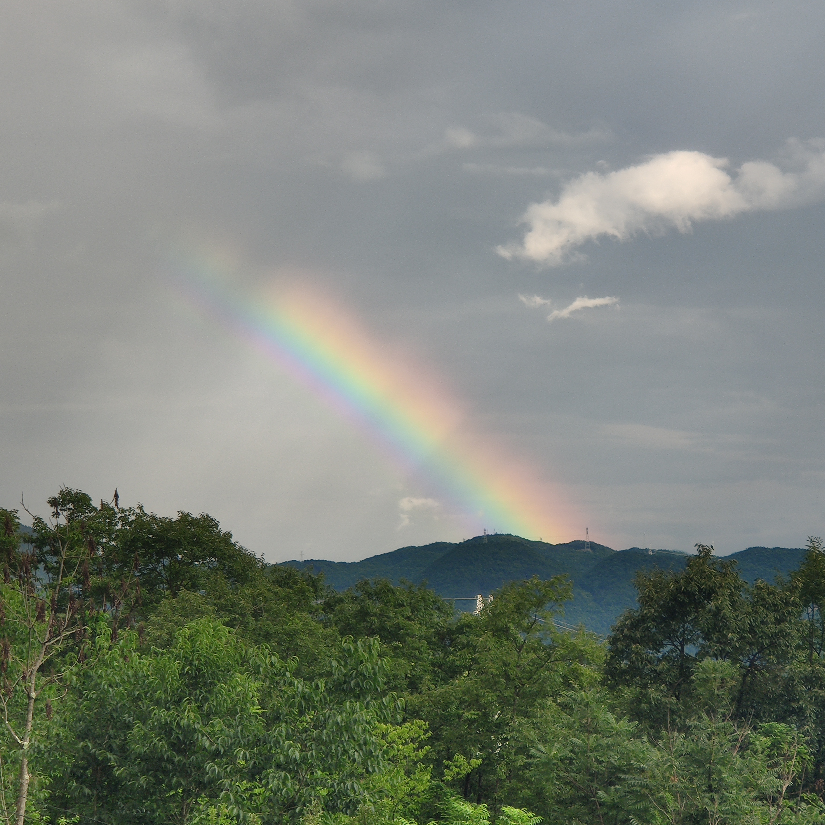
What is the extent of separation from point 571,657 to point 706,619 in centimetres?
999

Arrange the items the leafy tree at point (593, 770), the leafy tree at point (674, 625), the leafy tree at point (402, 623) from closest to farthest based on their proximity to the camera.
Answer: the leafy tree at point (593, 770)
the leafy tree at point (674, 625)
the leafy tree at point (402, 623)

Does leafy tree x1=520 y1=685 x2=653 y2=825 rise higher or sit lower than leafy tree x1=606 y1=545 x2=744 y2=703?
lower

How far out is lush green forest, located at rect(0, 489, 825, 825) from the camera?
20.8 m

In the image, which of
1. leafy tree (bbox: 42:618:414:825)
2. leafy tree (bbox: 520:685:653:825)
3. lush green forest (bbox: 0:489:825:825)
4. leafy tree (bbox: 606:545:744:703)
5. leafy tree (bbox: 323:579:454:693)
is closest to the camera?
leafy tree (bbox: 42:618:414:825)

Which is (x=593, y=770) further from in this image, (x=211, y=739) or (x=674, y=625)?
(x=674, y=625)

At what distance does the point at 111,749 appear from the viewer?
21.9 metres

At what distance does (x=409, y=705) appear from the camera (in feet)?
139

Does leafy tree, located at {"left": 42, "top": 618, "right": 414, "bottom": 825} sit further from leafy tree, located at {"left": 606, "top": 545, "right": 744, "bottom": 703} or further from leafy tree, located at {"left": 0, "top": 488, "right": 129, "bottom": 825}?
leafy tree, located at {"left": 606, "top": 545, "right": 744, "bottom": 703}

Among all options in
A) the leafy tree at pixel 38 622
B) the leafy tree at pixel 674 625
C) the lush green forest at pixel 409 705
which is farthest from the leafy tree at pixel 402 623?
the leafy tree at pixel 38 622

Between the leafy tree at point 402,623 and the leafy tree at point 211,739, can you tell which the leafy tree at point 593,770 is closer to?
the leafy tree at point 211,739

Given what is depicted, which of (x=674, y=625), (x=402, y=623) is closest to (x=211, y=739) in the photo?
(x=674, y=625)

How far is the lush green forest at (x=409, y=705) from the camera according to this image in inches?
818

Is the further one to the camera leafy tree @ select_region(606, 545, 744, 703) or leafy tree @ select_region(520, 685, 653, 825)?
leafy tree @ select_region(606, 545, 744, 703)

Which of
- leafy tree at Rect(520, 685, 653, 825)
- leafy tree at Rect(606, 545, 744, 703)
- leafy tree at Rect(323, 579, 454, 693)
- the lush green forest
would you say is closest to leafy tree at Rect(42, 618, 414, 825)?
the lush green forest
